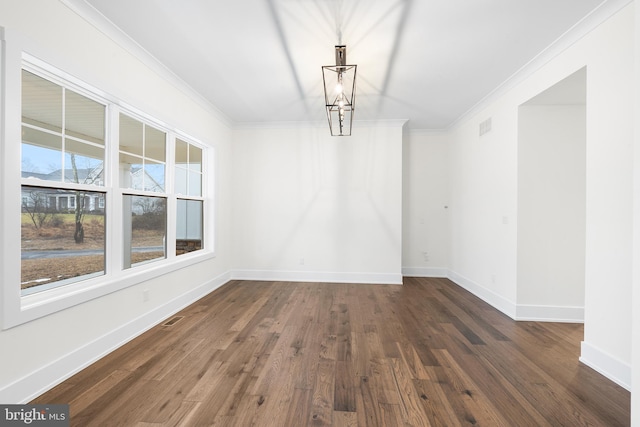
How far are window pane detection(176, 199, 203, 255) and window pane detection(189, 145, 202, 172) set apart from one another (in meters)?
0.52

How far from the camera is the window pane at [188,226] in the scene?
3812 millimetres

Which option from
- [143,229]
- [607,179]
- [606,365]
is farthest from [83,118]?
[606,365]

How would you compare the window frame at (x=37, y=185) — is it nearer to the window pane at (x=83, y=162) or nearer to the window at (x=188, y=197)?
the window pane at (x=83, y=162)

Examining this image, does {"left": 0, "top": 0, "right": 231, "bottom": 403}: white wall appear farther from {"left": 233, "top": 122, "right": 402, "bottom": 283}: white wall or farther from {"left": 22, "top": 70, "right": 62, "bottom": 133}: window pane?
{"left": 233, "top": 122, "right": 402, "bottom": 283}: white wall

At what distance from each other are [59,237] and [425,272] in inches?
211

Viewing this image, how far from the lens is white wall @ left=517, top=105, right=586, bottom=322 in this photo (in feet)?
10.5

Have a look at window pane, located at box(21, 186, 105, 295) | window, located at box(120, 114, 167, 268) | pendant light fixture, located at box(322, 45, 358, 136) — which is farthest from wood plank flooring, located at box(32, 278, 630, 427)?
pendant light fixture, located at box(322, 45, 358, 136)

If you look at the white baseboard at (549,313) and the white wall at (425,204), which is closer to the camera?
the white baseboard at (549,313)

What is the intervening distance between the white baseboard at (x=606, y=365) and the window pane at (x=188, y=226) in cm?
447

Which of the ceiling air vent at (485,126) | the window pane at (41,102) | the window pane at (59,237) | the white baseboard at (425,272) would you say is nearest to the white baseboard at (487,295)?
the white baseboard at (425,272)

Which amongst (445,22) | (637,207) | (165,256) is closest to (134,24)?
(165,256)

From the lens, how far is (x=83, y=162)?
7.61 feet

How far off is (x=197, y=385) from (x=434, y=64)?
12.1 feet

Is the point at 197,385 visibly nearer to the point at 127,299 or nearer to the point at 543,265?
the point at 127,299
